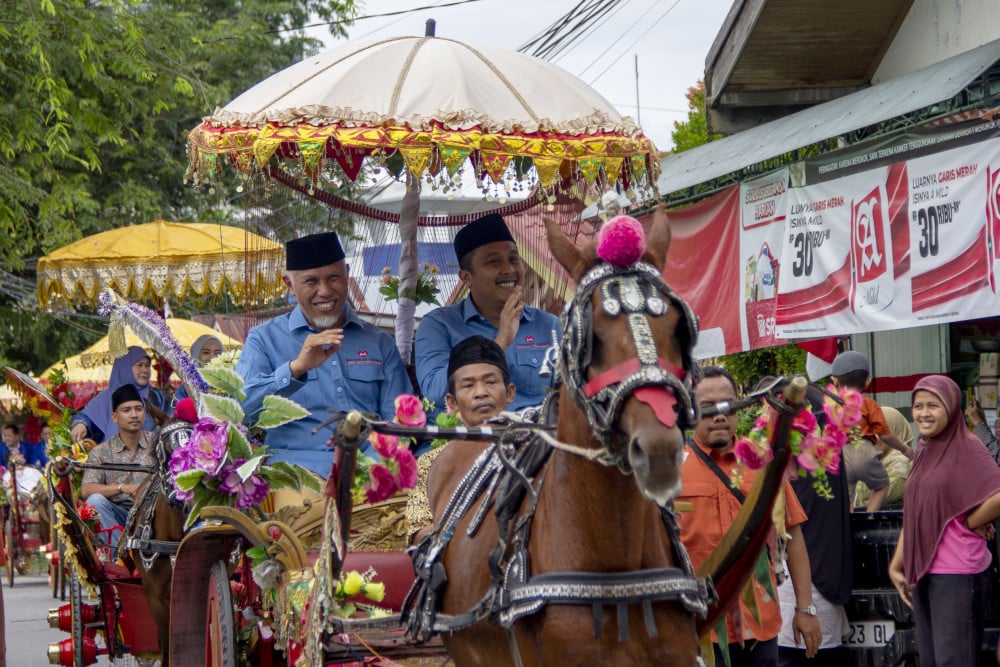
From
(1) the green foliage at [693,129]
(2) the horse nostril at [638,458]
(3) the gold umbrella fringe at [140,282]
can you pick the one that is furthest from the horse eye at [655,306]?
(1) the green foliage at [693,129]

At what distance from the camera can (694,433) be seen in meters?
6.24

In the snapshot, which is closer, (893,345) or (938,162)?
(938,162)

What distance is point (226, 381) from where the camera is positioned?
624 centimetres

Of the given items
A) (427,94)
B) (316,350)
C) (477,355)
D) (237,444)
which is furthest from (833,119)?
(237,444)

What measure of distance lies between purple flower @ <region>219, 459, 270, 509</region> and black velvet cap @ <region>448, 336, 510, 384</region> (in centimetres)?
105

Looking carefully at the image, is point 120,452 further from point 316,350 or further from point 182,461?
point 316,350

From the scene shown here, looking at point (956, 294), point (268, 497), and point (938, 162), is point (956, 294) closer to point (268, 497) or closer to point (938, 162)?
point (938, 162)

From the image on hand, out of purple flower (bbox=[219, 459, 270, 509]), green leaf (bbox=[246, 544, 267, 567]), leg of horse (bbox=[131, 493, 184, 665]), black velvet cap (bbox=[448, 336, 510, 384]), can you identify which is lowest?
leg of horse (bbox=[131, 493, 184, 665])

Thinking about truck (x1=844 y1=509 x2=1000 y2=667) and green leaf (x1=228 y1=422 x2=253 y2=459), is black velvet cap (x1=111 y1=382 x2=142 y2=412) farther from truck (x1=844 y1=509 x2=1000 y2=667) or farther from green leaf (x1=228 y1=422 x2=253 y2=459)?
truck (x1=844 y1=509 x2=1000 y2=667)

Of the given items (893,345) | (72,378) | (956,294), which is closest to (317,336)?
(956,294)

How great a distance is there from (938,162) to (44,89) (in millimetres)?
9187

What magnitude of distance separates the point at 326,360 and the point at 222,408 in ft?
2.39

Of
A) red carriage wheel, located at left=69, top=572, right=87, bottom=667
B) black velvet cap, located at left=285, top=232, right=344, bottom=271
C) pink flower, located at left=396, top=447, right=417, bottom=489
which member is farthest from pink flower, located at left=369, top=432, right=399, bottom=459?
red carriage wheel, located at left=69, top=572, right=87, bottom=667

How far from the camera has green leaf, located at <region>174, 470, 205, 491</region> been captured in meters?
6.11
